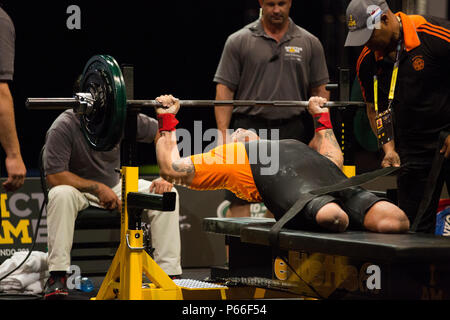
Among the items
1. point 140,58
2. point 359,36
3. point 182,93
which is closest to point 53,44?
point 140,58

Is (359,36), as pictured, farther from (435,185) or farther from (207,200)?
(207,200)

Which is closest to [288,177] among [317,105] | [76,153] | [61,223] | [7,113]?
[317,105]

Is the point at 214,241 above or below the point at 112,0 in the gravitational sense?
below

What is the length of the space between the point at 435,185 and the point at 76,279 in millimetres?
2208

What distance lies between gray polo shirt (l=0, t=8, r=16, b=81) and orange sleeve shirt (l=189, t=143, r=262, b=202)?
0.93 m

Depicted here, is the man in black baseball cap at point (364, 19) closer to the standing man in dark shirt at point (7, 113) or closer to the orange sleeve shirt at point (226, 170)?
the orange sleeve shirt at point (226, 170)

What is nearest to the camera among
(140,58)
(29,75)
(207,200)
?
(207,200)

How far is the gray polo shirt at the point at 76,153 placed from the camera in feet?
14.9

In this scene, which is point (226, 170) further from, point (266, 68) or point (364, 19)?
point (266, 68)

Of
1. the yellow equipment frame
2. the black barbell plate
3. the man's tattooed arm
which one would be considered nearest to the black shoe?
the yellow equipment frame

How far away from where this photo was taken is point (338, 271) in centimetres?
291

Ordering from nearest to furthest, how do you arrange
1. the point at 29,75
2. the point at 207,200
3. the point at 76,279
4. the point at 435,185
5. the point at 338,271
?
the point at 338,271 < the point at 435,185 < the point at 76,279 < the point at 207,200 < the point at 29,75

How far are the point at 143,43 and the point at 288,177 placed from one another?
353 centimetres

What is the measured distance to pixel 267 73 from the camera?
4.60m
